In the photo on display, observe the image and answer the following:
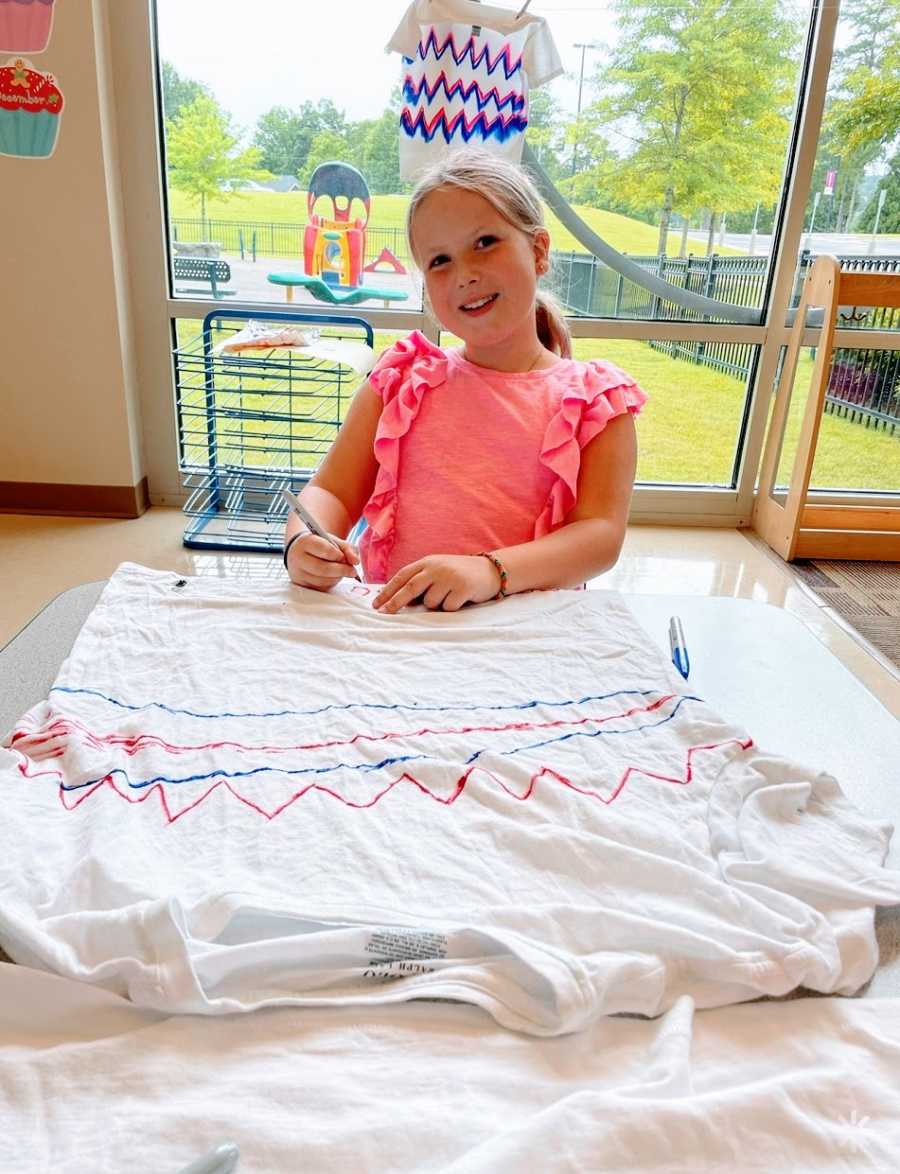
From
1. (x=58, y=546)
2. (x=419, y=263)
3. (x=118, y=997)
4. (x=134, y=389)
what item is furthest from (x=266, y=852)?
(x=134, y=389)

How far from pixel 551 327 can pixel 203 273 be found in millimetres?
1833

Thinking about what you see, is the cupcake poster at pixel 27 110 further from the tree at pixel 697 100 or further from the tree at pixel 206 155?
the tree at pixel 697 100

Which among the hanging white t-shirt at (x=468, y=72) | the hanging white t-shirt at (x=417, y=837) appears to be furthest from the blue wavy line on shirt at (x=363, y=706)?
the hanging white t-shirt at (x=468, y=72)

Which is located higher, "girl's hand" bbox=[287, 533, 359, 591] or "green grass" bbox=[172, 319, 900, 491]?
"girl's hand" bbox=[287, 533, 359, 591]

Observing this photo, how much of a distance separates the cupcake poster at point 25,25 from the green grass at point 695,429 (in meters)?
0.79

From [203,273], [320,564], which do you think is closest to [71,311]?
[203,273]

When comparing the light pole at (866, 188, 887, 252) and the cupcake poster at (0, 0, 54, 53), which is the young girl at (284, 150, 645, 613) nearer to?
the cupcake poster at (0, 0, 54, 53)

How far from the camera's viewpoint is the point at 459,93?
2.34 m

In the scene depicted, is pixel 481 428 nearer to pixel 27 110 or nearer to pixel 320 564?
pixel 320 564

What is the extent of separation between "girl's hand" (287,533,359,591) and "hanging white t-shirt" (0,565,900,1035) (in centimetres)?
14

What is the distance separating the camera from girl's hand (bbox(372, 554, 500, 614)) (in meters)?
0.84

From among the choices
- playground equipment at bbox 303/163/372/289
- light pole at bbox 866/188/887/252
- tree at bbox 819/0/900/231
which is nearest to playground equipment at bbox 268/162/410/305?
playground equipment at bbox 303/163/372/289

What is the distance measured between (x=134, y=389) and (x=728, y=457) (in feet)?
6.27

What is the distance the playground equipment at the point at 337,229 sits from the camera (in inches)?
104
